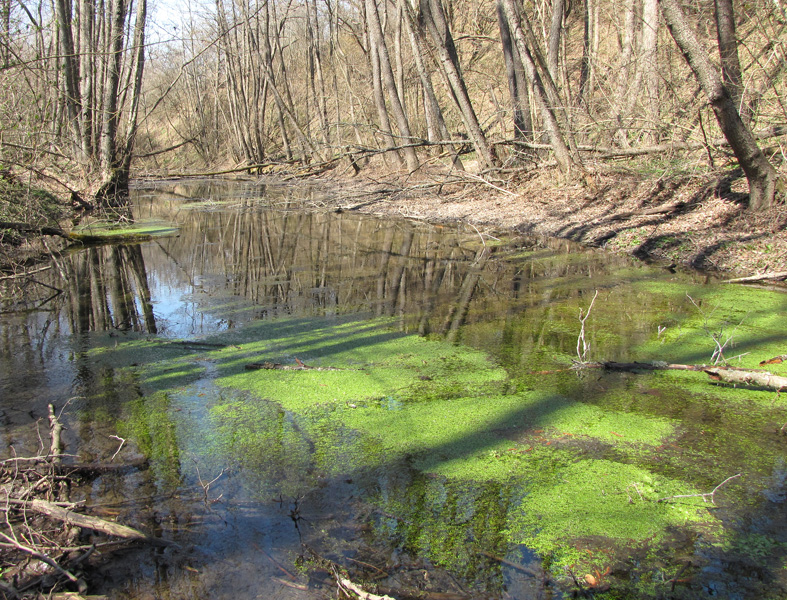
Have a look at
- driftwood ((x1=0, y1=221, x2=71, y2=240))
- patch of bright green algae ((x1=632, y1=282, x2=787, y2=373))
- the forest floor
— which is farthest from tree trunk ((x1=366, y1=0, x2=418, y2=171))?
patch of bright green algae ((x1=632, y1=282, x2=787, y2=373))

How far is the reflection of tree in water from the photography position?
6.46 metres

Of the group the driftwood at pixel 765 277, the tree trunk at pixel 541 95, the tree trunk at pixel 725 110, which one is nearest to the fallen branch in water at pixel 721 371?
the driftwood at pixel 765 277

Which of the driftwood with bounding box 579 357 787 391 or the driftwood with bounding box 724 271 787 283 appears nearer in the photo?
the driftwood with bounding box 579 357 787 391

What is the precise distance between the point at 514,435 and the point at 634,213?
24.6 feet

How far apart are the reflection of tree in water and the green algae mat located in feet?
3.54

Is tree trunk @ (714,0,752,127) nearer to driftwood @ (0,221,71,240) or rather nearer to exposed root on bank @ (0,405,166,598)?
exposed root on bank @ (0,405,166,598)

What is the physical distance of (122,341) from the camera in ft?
18.8

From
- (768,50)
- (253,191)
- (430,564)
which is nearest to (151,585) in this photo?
(430,564)

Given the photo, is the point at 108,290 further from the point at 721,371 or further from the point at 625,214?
the point at 625,214

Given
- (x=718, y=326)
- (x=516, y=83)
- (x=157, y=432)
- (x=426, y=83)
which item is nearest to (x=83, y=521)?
(x=157, y=432)

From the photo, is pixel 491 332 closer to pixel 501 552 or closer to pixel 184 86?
pixel 501 552

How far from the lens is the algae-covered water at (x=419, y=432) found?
2.68 m

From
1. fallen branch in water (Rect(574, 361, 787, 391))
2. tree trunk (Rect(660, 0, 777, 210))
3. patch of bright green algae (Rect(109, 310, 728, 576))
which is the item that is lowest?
patch of bright green algae (Rect(109, 310, 728, 576))

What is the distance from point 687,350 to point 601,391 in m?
1.23
